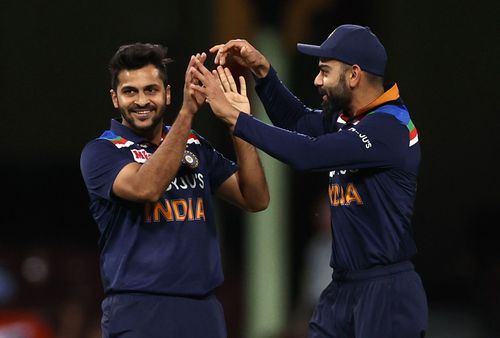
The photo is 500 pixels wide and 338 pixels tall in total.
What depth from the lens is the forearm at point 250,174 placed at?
18.4ft

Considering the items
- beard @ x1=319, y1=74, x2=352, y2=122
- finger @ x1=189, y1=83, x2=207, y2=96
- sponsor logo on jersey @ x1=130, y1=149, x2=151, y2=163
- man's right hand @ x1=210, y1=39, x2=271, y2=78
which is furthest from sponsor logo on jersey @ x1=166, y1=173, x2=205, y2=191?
beard @ x1=319, y1=74, x2=352, y2=122

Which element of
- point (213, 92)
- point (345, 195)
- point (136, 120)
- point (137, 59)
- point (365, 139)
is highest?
point (137, 59)

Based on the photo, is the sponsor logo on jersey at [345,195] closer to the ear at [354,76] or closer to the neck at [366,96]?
the neck at [366,96]

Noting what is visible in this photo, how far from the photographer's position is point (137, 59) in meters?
5.37

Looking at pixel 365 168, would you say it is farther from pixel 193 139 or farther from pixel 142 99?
pixel 142 99

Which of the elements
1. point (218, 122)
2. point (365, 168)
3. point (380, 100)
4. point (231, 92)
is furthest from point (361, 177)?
point (218, 122)

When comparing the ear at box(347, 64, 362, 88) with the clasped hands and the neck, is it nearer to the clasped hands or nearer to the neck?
the neck

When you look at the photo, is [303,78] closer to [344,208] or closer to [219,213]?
[219,213]

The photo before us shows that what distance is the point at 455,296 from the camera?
404 inches

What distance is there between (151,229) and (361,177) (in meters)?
0.91

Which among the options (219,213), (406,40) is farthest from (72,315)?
(406,40)

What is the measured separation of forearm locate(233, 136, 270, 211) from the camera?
5598mm

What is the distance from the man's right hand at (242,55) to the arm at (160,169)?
418mm

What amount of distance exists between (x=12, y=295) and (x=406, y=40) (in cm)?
431
